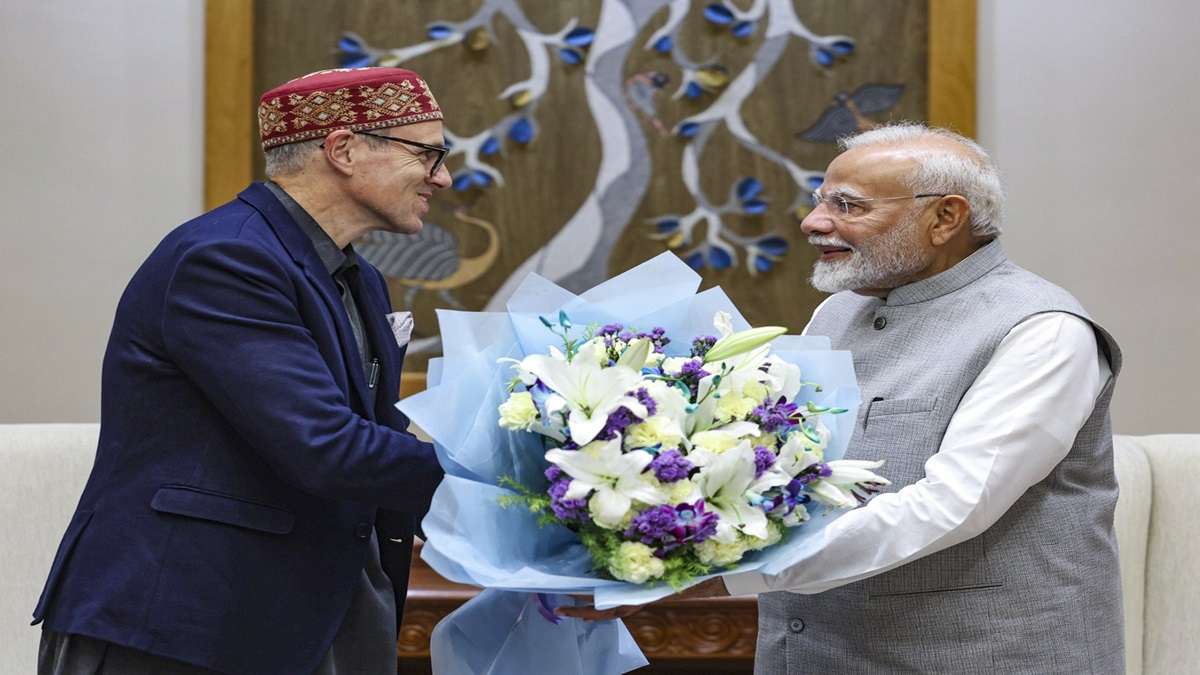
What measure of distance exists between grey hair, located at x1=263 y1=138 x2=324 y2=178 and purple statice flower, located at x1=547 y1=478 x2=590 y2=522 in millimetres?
768

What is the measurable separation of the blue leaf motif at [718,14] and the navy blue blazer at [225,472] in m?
2.00

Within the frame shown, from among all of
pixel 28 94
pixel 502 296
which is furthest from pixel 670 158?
pixel 28 94

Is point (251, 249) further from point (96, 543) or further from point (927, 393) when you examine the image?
point (927, 393)

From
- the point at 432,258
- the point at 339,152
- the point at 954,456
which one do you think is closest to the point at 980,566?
the point at 954,456

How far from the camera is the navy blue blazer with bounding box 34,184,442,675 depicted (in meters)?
1.70

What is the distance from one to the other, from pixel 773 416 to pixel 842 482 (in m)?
0.13

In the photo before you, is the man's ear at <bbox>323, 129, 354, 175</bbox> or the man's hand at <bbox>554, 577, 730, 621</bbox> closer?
the man's hand at <bbox>554, 577, 730, 621</bbox>

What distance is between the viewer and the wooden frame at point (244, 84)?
3485mm

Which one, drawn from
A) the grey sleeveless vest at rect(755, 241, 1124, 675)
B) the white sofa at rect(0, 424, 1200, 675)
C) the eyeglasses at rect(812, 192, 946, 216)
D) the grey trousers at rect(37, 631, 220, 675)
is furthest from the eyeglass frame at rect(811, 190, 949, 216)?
the grey trousers at rect(37, 631, 220, 675)

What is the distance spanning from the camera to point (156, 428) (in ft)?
5.76

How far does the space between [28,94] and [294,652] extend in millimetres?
2444

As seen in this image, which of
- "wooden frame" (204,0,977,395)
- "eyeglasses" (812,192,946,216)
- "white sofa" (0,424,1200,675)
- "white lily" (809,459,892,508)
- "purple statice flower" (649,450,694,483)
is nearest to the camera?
"purple statice flower" (649,450,694,483)

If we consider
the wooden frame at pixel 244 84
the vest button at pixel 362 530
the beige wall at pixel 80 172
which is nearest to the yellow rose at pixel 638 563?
the vest button at pixel 362 530

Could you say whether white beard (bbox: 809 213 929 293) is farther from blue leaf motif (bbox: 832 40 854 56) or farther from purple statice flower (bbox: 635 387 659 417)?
blue leaf motif (bbox: 832 40 854 56)
